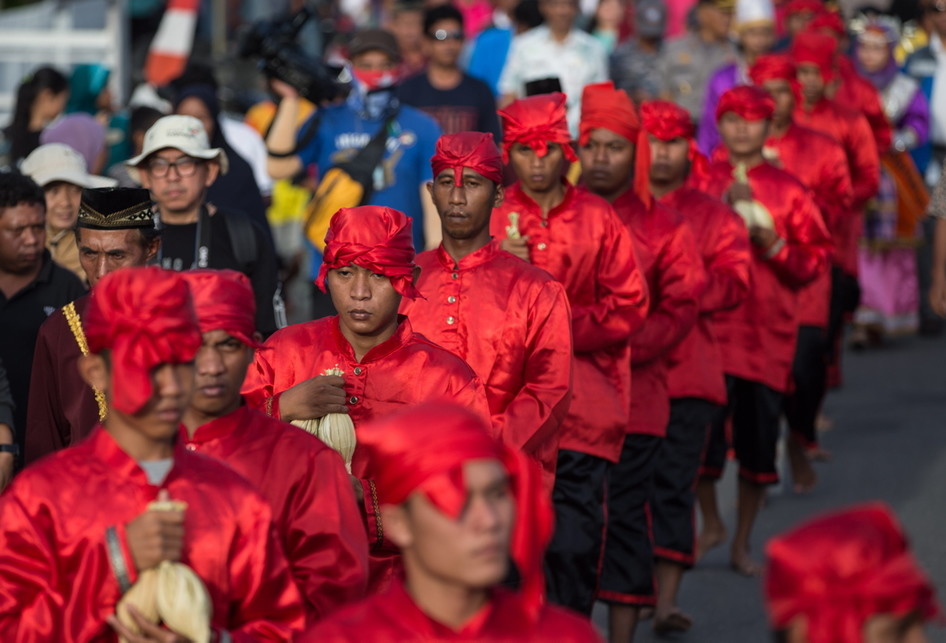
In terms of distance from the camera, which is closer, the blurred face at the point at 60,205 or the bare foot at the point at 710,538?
the blurred face at the point at 60,205

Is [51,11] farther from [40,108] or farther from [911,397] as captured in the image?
[911,397]

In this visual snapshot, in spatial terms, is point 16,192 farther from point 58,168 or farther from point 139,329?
point 139,329

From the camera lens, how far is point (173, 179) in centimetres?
834

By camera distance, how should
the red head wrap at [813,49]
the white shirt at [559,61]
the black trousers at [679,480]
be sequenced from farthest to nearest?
1. the white shirt at [559,61]
2. the red head wrap at [813,49]
3. the black trousers at [679,480]

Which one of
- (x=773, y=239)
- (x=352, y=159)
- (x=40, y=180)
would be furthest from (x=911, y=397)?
(x=40, y=180)

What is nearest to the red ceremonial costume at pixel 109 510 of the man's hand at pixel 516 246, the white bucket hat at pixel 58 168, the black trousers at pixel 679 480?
the man's hand at pixel 516 246

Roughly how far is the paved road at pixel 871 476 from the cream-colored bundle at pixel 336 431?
309 centimetres

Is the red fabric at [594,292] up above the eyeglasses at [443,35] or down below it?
above

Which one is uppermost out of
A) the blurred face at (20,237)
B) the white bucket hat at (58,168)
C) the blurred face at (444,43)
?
the blurred face at (20,237)

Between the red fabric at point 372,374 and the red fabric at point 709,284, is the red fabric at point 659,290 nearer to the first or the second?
the red fabric at point 709,284

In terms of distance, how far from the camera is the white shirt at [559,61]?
14.0 meters

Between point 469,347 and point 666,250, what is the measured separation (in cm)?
176

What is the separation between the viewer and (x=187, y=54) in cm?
1659

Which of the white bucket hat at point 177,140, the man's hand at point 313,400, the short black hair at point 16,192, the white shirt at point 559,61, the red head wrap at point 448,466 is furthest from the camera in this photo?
the white shirt at point 559,61
